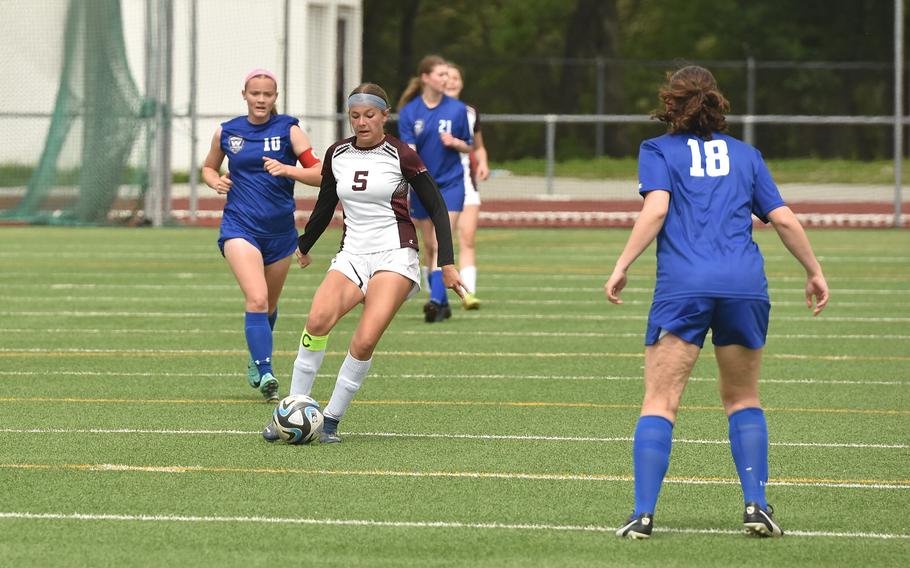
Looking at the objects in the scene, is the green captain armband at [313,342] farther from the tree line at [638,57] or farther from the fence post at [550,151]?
the tree line at [638,57]

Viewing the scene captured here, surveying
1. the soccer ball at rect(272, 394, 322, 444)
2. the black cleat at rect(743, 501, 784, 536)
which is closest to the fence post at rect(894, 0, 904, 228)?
the soccer ball at rect(272, 394, 322, 444)

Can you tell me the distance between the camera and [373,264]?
28.9 feet

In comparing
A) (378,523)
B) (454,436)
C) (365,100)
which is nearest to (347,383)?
(454,436)

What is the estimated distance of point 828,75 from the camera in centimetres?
4128

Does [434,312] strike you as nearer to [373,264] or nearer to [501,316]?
[501,316]

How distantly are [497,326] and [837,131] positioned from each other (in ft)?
96.7

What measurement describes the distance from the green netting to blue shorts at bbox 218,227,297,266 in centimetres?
1674

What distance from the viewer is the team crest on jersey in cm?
1037

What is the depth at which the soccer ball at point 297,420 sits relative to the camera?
8578mm

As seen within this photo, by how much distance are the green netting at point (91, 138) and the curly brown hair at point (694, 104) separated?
2112 cm

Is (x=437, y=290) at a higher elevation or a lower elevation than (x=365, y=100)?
lower

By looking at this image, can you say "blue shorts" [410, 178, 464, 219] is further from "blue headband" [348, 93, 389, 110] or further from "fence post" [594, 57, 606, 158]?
"fence post" [594, 57, 606, 158]

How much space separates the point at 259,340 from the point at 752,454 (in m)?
4.22

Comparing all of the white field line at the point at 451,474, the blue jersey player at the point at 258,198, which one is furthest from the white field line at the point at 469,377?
the white field line at the point at 451,474
